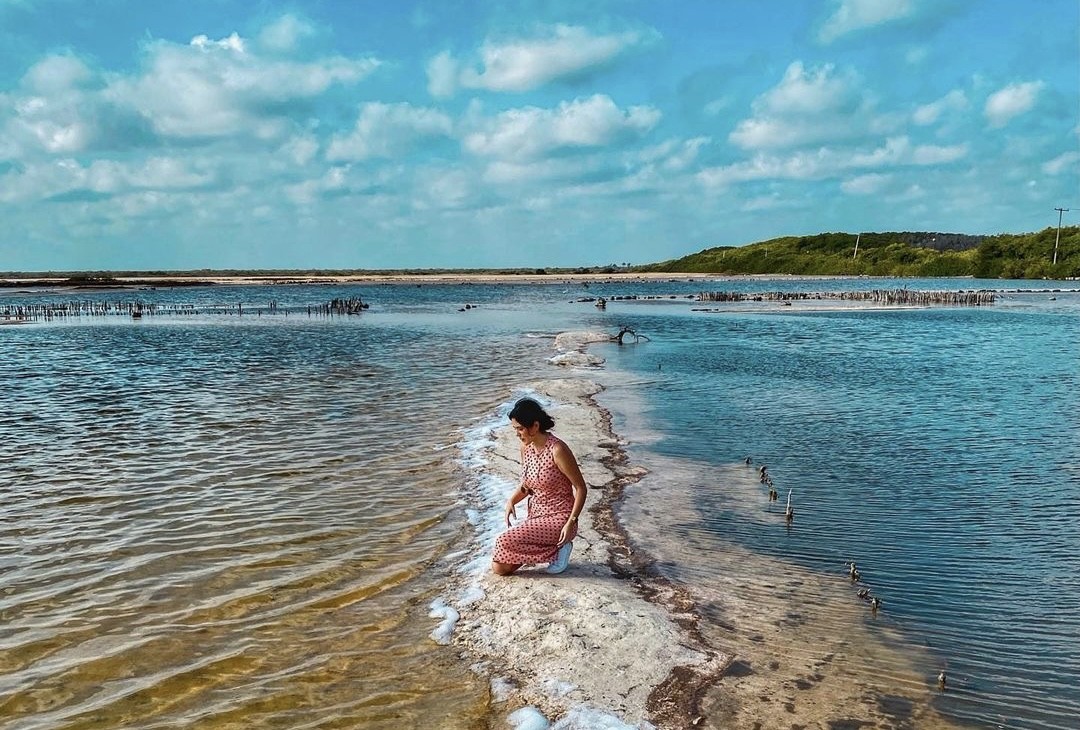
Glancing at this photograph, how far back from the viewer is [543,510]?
303 inches

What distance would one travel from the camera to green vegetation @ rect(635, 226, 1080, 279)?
410ft

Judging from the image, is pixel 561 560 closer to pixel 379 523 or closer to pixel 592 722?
pixel 592 722

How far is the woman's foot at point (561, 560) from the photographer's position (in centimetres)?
772

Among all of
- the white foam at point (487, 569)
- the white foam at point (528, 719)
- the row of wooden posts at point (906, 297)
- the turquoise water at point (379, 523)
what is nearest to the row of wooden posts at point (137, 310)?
the row of wooden posts at point (906, 297)

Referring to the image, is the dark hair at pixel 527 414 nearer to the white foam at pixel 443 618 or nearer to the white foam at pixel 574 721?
the white foam at pixel 443 618

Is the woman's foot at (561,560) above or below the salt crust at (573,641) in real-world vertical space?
above

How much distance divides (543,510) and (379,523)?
3.08 m

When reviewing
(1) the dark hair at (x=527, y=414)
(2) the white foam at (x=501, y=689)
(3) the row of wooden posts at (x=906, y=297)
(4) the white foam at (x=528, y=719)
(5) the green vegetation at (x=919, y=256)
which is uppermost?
(5) the green vegetation at (x=919, y=256)

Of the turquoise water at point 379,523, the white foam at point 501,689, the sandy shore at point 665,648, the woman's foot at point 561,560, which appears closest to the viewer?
the sandy shore at point 665,648

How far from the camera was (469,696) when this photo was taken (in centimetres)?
570

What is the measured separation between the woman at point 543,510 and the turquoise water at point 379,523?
36.6 inches

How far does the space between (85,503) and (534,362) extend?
19.6 meters

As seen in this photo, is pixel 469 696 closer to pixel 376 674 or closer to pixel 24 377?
pixel 376 674

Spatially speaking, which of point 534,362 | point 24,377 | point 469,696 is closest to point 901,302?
point 534,362
